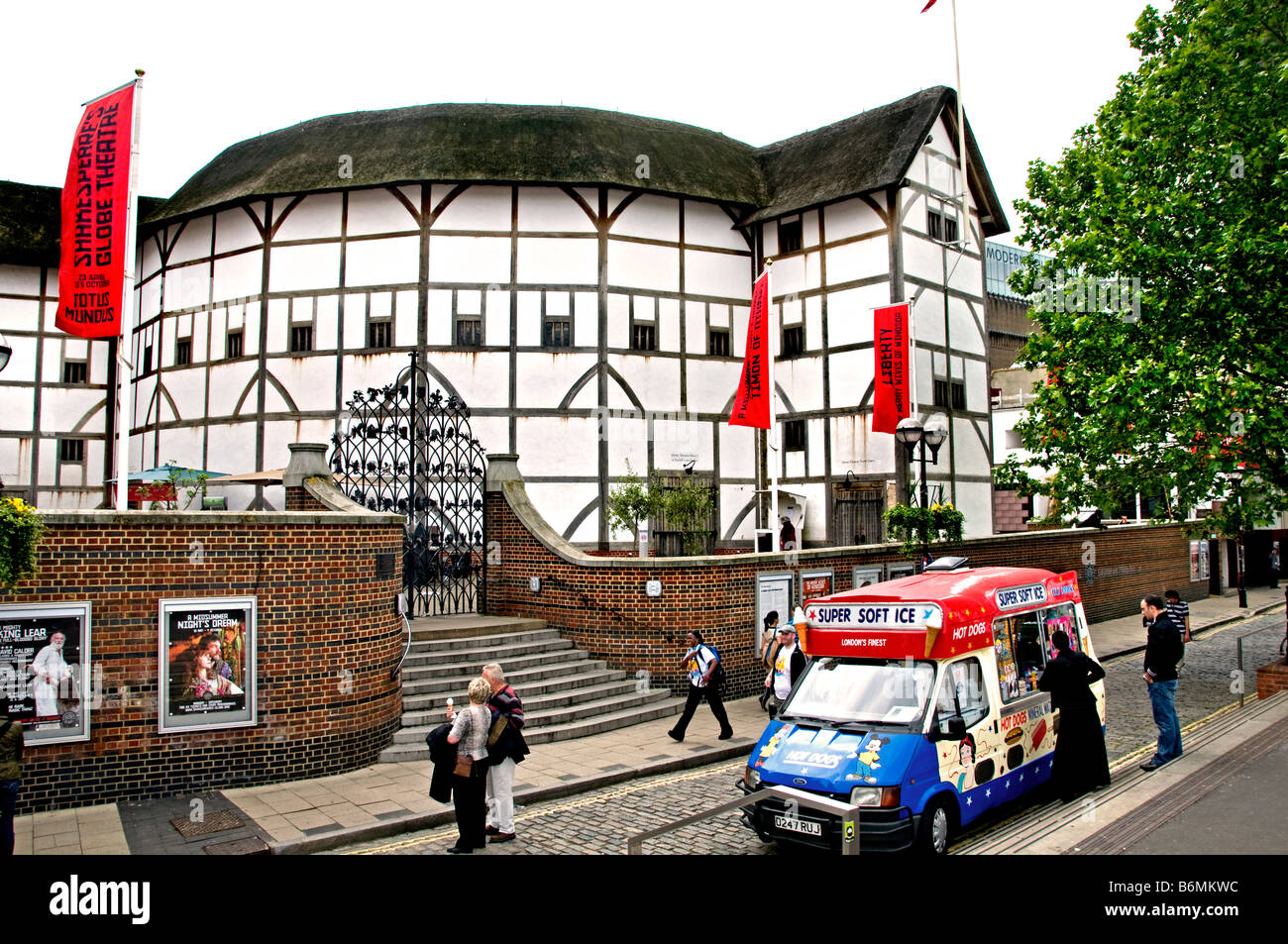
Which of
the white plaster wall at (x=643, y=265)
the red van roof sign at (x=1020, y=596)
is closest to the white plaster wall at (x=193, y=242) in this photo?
the white plaster wall at (x=643, y=265)

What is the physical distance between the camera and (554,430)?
2352cm

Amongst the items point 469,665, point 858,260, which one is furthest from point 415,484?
point 858,260

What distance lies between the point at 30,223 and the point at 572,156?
18271 millimetres

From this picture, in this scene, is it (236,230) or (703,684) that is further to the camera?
(236,230)

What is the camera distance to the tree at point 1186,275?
13.7 meters

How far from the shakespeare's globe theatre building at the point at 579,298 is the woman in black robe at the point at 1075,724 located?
14.4 meters

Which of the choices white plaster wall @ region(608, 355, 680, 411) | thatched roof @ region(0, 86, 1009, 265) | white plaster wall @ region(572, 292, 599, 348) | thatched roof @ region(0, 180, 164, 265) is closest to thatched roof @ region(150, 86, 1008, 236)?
thatched roof @ region(0, 86, 1009, 265)

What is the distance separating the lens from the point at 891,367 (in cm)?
2233

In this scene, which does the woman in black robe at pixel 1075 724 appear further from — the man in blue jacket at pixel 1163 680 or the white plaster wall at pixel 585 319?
the white plaster wall at pixel 585 319

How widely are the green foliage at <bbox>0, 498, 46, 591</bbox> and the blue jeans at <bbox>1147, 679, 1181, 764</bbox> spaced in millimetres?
11235

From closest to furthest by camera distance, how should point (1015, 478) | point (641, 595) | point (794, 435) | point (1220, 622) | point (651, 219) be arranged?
point (641, 595), point (1015, 478), point (1220, 622), point (651, 219), point (794, 435)

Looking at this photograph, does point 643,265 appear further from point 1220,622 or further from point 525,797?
point 1220,622

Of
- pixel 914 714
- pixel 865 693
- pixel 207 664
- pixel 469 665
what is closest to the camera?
pixel 914 714

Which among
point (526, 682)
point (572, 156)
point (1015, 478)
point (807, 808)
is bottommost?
point (807, 808)
